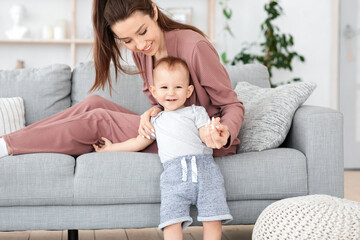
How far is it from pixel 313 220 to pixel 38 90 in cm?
156

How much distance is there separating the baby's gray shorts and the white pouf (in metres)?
0.17

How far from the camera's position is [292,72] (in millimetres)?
4559

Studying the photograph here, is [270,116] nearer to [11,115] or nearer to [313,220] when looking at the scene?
[313,220]

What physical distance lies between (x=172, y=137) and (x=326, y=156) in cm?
64

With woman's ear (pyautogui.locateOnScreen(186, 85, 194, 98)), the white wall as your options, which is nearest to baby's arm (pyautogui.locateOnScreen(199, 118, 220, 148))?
woman's ear (pyautogui.locateOnScreen(186, 85, 194, 98))

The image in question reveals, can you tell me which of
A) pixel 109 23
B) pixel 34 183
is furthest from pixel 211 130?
pixel 34 183

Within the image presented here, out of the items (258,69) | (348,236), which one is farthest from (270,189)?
(258,69)

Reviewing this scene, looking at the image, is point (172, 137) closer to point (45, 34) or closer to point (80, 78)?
point (80, 78)

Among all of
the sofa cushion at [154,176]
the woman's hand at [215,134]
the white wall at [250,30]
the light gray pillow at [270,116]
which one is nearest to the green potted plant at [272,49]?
the white wall at [250,30]

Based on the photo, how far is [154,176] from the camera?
5.99ft

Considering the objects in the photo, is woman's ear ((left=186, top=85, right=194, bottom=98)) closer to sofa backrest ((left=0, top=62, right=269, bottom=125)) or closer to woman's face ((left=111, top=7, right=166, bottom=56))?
woman's face ((left=111, top=7, right=166, bottom=56))

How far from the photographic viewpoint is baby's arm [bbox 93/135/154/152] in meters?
1.98

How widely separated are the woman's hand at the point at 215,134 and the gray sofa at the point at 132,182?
202 mm

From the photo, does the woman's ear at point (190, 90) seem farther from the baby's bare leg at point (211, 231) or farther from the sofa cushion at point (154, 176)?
the baby's bare leg at point (211, 231)
